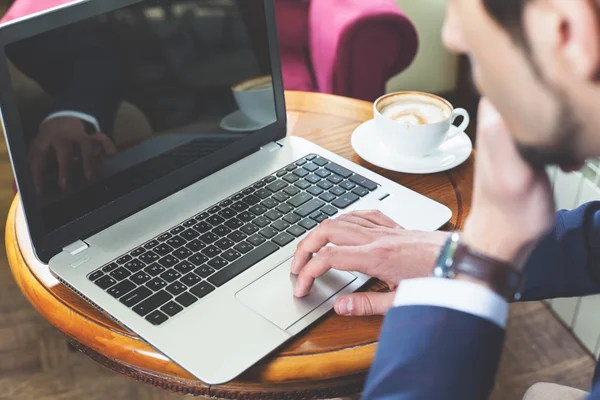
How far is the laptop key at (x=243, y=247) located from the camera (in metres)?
0.84

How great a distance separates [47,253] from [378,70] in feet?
3.19

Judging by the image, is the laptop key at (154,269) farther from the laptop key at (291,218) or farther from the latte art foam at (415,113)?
the latte art foam at (415,113)

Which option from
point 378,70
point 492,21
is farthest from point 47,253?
point 378,70

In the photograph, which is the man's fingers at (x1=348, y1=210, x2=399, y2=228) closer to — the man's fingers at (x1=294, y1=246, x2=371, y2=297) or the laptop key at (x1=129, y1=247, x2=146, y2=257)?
the man's fingers at (x1=294, y1=246, x2=371, y2=297)

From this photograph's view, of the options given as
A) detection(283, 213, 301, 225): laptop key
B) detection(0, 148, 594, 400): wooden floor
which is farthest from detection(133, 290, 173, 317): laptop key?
detection(0, 148, 594, 400): wooden floor

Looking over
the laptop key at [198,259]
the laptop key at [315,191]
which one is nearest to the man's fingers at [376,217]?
the laptop key at [315,191]

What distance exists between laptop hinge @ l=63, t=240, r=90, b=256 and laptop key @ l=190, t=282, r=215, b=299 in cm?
18

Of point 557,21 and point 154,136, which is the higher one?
point 557,21

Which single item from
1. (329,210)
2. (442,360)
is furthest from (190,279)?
(442,360)

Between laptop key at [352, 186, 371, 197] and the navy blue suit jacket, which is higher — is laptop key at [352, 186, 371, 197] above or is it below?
below

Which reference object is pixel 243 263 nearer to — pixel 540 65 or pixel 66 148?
pixel 66 148

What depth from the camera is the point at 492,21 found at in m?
0.44

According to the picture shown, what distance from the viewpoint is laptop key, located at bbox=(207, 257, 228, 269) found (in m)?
0.82

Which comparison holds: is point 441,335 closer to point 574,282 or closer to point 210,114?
point 574,282
